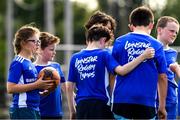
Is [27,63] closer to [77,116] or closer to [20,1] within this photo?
[77,116]

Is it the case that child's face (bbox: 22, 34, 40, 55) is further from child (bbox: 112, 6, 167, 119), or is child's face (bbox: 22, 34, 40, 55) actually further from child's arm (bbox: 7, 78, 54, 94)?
child (bbox: 112, 6, 167, 119)

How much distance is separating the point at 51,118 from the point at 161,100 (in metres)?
2.15

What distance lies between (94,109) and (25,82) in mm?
964

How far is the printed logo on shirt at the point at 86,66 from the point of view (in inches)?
409

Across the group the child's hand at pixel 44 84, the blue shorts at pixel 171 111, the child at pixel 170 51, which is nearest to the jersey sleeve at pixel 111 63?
the child's hand at pixel 44 84

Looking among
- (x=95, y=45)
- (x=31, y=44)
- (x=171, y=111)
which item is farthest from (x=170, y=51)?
(x=31, y=44)

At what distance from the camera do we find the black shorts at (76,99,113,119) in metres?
10.4

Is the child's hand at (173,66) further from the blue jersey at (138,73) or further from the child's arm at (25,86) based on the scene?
the child's arm at (25,86)

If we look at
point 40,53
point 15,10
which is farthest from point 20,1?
point 40,53

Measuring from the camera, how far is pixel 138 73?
32.5 ft

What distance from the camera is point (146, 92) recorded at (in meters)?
9.93

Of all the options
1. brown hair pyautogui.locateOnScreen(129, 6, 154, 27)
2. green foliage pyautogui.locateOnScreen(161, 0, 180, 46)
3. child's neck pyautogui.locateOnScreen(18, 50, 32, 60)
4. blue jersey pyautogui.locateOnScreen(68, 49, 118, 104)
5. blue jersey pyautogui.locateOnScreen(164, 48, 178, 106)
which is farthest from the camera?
green foliage pyautogui.locateOnScreen(161, 0, 180, 46)

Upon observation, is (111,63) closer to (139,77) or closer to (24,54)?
(139,77)

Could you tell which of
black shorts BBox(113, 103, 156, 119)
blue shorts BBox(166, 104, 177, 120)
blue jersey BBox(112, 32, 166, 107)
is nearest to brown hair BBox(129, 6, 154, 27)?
blue jersey BBox(112, 32, 166, 107)
